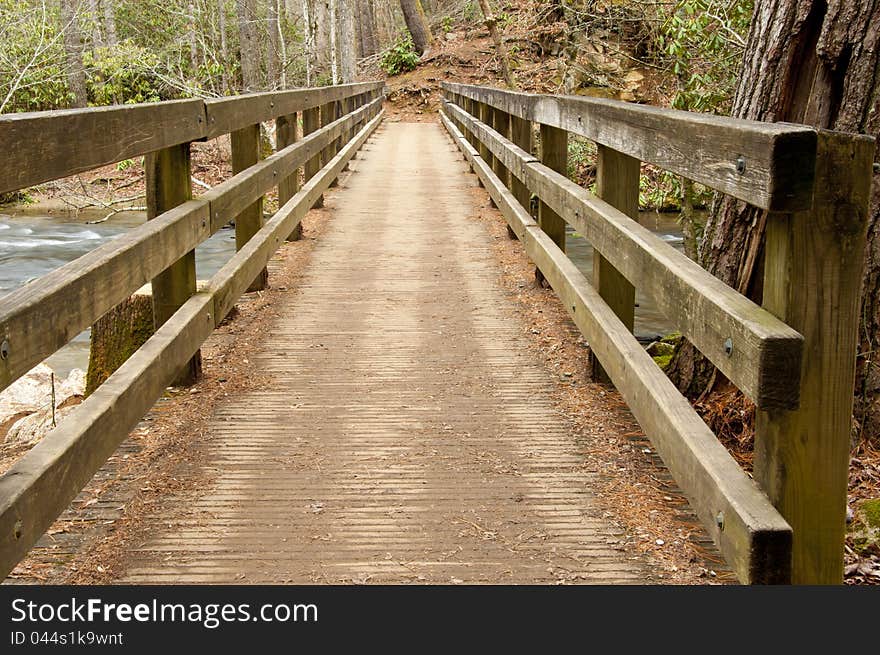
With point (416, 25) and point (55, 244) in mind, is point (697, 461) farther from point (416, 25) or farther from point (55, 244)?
point (416, 25)

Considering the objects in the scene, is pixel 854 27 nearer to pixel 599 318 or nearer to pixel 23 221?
pixel 599 318

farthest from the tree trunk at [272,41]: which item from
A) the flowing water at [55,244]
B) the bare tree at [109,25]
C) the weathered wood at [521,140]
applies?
the weathered wood at [521,140]

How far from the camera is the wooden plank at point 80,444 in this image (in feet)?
7.41

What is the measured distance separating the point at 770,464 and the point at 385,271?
532cm

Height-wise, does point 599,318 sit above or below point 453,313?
above

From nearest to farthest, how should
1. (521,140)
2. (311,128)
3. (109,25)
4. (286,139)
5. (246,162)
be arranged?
1. (246,162)
2. (286,139)
3. (521,140)
4. (311,128)
5. (109,25)

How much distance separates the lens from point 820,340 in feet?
7.29

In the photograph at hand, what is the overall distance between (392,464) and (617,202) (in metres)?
1.56

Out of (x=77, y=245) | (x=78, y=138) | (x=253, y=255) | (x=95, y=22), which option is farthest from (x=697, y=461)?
(x=95, y=22)

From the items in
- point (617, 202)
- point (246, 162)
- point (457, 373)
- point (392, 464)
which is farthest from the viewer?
point (246, 162)

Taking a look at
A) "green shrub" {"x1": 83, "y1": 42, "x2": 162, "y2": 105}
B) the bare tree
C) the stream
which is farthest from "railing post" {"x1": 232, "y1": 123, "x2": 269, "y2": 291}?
the bare tree

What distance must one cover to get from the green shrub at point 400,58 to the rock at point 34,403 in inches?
1125

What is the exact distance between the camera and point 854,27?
3.59m

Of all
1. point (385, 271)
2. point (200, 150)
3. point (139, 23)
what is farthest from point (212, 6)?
point (385, 271)
